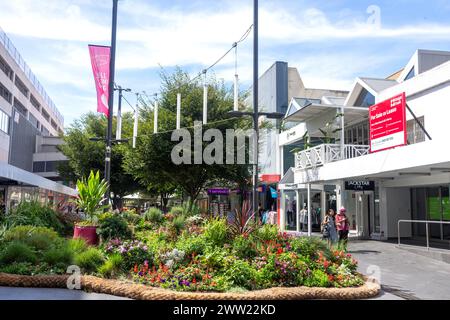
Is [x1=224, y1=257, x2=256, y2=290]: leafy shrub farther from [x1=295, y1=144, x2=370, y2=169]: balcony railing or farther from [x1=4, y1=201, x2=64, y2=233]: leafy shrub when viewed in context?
[x1=295, y1=144, x2=370, y2=169]: balcony railing

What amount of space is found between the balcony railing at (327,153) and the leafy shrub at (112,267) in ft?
46.8

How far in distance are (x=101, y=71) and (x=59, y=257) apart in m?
10.3

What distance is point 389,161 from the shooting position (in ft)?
53.0

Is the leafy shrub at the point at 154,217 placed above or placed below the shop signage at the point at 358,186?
below

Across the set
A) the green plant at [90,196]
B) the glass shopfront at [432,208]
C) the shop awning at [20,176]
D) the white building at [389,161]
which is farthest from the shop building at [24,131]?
the glass shopfront at [432,208]

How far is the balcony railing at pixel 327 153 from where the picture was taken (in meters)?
21.7

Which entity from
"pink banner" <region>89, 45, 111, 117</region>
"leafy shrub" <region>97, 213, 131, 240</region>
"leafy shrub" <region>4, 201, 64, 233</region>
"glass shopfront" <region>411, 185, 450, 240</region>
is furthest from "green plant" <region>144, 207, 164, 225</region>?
"glass shopfront" <region>411, 185, 450, 240</region>

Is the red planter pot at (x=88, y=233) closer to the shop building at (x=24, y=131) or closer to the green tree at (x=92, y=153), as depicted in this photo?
the shop building at (x=24, y=131)

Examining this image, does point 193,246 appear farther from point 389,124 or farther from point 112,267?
point 389,124

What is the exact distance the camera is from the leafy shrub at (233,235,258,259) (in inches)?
395

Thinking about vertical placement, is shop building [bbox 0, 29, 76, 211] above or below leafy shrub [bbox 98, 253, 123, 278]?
above

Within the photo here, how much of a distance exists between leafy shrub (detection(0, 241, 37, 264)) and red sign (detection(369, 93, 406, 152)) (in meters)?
13.0

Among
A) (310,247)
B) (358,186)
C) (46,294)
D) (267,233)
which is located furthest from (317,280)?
(358,186)
